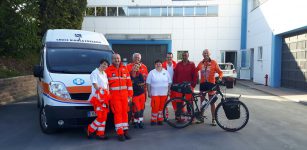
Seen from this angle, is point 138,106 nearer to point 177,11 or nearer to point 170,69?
point 170,69

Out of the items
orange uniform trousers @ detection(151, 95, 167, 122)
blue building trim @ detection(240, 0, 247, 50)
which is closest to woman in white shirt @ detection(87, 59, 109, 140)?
orange uniform trousers @ detection(151, 95, 167, 122)

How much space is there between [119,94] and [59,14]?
15.2 m

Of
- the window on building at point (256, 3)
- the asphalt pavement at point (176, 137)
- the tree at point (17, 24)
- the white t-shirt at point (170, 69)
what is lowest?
the asphalt pavement at point (176, 137)

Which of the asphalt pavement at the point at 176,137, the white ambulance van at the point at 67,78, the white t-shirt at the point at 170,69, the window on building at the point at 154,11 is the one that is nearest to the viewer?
the asphalt pavement at the point at 176,137

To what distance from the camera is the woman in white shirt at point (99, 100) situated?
6.46 m

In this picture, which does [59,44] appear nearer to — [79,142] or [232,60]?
[79,142]

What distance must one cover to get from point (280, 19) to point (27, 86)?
14205 mm

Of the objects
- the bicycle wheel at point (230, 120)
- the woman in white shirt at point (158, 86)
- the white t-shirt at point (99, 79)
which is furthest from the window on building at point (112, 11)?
the white t-shirt at point (99, 79)

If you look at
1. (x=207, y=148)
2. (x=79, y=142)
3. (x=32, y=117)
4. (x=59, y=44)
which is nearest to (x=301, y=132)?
(x=207, y=148)

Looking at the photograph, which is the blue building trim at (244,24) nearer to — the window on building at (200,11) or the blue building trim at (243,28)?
the blue building trim at (243,28)

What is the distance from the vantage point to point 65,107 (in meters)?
6.67

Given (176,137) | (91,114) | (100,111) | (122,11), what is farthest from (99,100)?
(122,11)

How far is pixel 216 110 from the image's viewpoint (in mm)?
7488

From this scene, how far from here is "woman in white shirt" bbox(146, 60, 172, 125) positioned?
8055 millimetres
